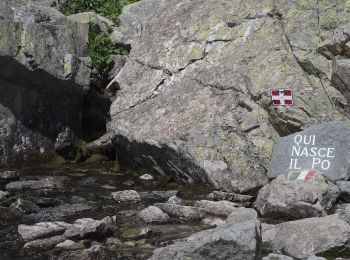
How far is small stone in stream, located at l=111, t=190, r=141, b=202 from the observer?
9.52m

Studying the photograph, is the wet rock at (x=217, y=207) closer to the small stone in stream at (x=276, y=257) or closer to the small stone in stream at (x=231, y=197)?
the small stone in stream at (x=231, y=197)

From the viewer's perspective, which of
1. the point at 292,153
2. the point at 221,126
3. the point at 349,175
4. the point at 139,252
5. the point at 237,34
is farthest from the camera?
the point at 237,34

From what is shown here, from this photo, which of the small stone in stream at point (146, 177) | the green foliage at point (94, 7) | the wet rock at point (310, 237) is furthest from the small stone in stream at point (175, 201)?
the green foliage at point (94, 7)

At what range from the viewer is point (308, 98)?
10.8m

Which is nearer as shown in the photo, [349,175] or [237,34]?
[349,175]

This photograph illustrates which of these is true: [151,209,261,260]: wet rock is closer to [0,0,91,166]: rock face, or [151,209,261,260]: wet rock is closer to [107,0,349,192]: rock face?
[107,0,349,192]: rock face

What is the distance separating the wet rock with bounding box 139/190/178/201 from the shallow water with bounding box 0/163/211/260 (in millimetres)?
116

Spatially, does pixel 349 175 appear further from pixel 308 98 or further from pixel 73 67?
pixel 73 67

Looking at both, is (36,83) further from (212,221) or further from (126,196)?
(212,221)

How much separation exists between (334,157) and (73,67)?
5.91m

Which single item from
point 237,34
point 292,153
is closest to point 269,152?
point 292,153

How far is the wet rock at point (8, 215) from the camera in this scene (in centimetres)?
805

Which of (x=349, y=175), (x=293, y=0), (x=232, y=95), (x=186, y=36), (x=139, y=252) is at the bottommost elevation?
(x=139, y=252)

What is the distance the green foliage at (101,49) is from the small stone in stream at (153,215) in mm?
7031
